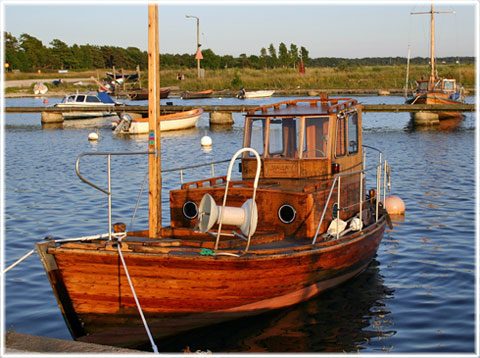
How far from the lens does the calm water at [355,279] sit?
8984 millimetres

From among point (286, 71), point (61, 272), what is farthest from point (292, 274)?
point (286, 71)

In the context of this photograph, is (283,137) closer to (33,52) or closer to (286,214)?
(286,214)

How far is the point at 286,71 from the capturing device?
3723 inches

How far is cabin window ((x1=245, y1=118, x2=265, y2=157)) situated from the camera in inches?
454

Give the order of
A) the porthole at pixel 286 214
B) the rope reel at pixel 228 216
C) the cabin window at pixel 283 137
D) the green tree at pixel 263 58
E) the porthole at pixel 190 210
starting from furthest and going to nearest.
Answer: the green tree at pixel 263 58 → the cabin window at pixel 283 137 → the porthole at pixel 190 210 → the porthole at pixel 286 214 → the rope reel at pixel 228 216

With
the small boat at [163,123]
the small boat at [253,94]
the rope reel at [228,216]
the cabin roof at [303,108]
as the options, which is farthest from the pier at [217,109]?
the rope reel at [228,216]

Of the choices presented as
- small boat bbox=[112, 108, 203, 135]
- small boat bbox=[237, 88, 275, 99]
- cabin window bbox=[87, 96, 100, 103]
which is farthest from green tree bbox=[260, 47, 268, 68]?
small boat bbox=[112, 108, 203, 135]

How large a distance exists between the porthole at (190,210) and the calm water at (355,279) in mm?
2260

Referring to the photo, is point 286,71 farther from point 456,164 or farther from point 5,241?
point 5,241

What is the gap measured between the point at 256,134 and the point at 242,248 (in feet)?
10.3

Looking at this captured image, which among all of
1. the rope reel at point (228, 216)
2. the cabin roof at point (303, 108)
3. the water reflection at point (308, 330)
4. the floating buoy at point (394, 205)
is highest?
the cabin roof at point (303, 108)

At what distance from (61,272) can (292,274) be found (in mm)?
3346

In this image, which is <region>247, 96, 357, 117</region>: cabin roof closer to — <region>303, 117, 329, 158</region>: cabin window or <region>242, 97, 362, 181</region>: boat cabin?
<region>242, 97, 362, 181</region>: boat cabin

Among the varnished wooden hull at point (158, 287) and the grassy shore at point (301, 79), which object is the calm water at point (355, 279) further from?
the grassy shore at point (301, 79)
